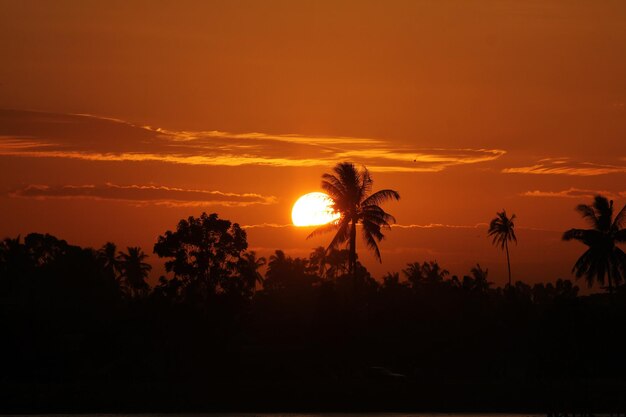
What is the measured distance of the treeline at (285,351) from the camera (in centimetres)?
6988

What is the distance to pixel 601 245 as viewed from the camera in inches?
3211

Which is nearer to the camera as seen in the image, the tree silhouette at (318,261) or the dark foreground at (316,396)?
the dark foreground at (316,396)

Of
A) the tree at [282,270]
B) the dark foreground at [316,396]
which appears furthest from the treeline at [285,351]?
the tree at [282,270]

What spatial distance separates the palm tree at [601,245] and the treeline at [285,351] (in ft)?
9.62

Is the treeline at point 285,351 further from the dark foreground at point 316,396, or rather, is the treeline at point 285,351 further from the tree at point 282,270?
the tree at point 282,270

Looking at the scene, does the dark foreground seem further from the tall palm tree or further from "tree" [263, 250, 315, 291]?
"tree" [263, 250, 315, 291]

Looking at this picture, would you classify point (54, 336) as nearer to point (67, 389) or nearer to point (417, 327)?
point (67, 389)

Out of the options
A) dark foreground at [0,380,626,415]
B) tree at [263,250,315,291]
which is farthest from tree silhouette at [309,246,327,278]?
dark foreground at [0,380,626,415]

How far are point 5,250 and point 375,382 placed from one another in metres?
58.2

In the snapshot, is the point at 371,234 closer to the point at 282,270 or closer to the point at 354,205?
the point at 354,205

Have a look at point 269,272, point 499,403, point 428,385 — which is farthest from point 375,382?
point 269,272

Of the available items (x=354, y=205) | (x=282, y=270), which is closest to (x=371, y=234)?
(x=354, y=205)

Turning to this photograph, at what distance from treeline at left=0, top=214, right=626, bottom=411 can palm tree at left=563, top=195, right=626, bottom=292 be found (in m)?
2.93

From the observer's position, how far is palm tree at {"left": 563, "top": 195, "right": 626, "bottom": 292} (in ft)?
267
